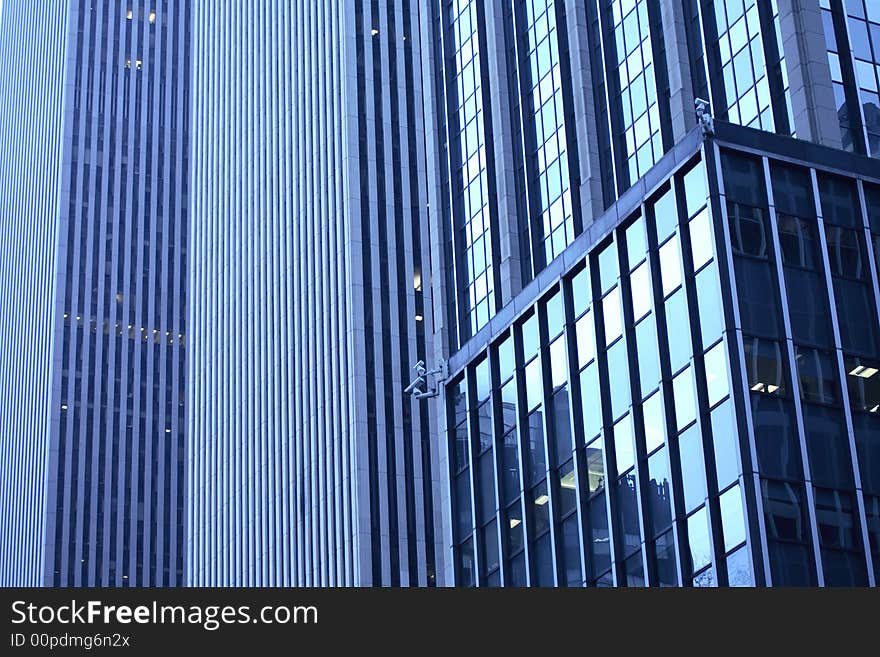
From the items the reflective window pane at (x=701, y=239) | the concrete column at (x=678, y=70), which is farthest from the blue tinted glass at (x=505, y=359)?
the reflective window pane at (x=701, y=239)

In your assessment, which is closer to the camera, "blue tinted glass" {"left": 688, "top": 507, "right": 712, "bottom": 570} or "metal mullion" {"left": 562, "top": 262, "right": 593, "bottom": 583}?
"blue tinted glass" {"left": 688, "top": 507, "right": 712, "bottom": 570}

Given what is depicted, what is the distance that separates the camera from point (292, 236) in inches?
4803

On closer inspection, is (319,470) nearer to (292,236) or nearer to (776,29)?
(292,236)

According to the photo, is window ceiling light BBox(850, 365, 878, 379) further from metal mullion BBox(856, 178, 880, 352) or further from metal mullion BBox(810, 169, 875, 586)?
metal mullion BBox(856, 178, 880, 352)

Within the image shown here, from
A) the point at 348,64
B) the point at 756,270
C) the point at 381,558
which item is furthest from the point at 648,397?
the point at 348,64

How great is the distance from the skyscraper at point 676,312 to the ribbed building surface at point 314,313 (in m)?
26.5

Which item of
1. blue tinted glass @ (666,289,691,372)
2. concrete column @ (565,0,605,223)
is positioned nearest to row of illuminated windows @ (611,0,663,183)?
concrete column @ (565,0,605,223)

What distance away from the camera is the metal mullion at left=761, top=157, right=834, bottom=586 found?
52.8 m

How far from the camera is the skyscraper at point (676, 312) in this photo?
54.4 metres

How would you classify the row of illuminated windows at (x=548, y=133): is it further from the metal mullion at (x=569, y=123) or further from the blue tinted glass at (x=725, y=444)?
the blue tinted glass at (x=725, y=444)

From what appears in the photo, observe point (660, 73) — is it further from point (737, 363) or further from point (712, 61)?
point (737, 363)

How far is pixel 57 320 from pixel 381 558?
84.2m

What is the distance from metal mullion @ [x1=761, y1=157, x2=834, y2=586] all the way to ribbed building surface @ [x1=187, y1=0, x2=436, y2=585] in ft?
155

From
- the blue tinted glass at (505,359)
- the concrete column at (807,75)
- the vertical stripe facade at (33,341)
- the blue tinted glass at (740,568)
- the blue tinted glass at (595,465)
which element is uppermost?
the vertical stripe facade at (33,341)
